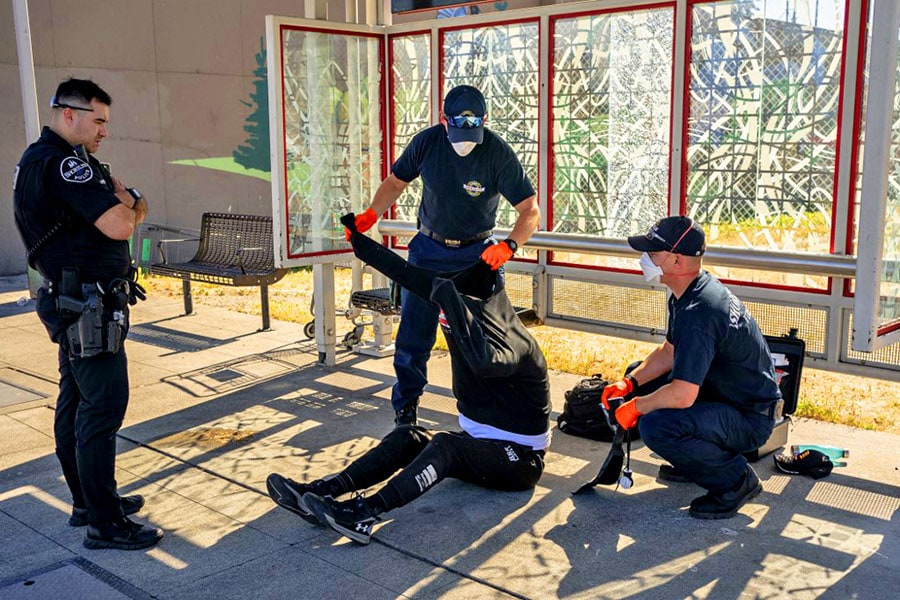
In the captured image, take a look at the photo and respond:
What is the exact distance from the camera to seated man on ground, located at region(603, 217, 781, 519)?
420cm

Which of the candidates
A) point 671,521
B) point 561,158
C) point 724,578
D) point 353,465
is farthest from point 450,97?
point 724,578

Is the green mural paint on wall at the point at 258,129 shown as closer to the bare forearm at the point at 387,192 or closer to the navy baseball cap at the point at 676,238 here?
the bare forearm at the point at 387,192

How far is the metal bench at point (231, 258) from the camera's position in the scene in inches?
326

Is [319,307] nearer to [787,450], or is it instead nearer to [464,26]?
[464,26]

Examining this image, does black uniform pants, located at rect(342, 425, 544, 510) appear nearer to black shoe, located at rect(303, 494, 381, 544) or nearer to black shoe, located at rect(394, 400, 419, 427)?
black shoe, located at rect(303, 494, 381, 544)

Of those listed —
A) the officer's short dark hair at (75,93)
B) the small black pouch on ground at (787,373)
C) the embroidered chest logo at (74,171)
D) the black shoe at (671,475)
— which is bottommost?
the black shoe at (671,475)

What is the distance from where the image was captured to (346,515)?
13.4 ft

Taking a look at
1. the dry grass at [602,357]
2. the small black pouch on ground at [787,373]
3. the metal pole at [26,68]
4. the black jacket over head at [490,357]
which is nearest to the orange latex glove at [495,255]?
the black jacket over head at [490,357]

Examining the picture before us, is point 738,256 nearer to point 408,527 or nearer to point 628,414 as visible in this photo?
point 628,414

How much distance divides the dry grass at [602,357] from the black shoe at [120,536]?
3.68 meters

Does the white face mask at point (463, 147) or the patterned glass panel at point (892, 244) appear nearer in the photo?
the patterned glass panel at point (892, 244)

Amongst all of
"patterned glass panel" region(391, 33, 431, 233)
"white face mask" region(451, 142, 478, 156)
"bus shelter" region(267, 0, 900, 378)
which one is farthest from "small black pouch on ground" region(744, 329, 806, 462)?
"patterned glass panel" region(391, 33, 431, 233)

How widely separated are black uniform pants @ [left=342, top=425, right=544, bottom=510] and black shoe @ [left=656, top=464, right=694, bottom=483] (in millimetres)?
676

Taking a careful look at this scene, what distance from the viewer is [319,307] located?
729cm
